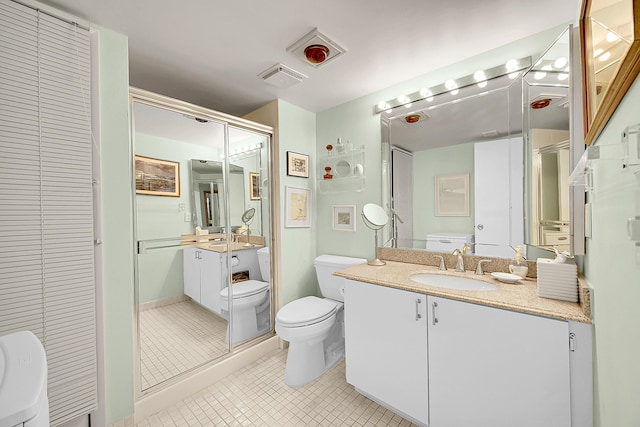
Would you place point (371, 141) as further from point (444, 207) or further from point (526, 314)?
point (526, 314)

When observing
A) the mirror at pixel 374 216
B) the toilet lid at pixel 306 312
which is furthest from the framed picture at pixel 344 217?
the toilet lid at pixel 306 312

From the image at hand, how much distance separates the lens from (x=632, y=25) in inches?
16.8

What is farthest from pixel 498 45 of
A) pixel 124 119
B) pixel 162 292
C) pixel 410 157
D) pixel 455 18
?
pixel 162 292

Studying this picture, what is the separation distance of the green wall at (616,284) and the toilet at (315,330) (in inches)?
59.4

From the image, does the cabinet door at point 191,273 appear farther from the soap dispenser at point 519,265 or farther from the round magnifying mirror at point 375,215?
the soap dispenser at point 519,265

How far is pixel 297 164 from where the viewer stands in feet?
8.50

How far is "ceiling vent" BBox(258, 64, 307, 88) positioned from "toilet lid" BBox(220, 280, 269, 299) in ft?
5.86

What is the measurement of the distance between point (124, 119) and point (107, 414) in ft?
5.84

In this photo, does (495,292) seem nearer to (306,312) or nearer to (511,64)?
(306,312)

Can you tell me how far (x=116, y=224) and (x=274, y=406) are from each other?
5.24ft

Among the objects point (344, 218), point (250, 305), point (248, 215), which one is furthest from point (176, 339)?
point (344, 218)

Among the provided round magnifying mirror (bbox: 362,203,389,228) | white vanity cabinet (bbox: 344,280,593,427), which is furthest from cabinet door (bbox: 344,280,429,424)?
round magnifying mirror (bbox: 362,203,389,228)

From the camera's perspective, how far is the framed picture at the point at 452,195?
5.92 ft

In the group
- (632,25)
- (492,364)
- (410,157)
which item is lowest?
(492,364)
